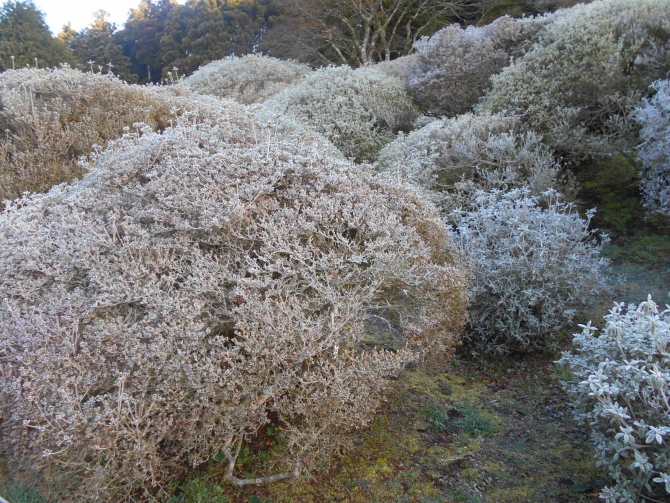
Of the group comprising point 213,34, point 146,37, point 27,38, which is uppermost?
point 146,37

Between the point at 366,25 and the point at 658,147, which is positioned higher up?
the point at 366,25

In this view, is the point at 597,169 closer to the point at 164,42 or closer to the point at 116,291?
the point at 116,291

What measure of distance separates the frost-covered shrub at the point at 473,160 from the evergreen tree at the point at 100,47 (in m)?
23.0

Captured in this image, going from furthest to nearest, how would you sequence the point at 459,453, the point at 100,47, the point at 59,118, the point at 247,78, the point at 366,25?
the point at 100,47 → the point at 366,25 → the point at 247,78 → the point at 59,118 → the point at 459,453

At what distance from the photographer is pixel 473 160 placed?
20.8 ft

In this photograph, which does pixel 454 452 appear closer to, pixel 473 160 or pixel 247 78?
pixel 473 160

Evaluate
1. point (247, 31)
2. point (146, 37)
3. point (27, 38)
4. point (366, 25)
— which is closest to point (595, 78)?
point (366, 25)

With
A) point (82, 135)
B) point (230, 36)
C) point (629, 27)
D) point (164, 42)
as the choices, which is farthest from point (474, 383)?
point (164, 42)

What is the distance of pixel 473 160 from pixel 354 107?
3.26m

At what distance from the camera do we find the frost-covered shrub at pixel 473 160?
605 centimetres

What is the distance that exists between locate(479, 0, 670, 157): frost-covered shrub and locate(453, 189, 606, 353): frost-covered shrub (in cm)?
305

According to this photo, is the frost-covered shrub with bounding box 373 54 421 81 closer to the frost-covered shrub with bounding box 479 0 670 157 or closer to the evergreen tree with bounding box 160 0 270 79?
the frost-covered shrub with bounding box 479 0 670 157

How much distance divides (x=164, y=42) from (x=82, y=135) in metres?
23.0

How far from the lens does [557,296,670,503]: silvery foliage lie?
2.22 meters
